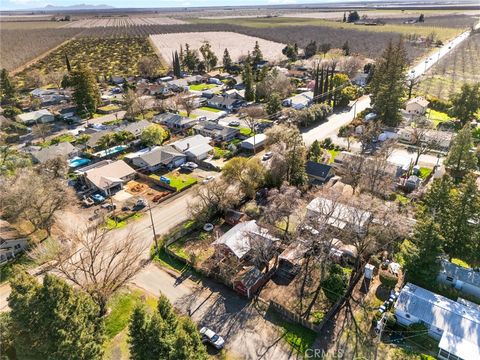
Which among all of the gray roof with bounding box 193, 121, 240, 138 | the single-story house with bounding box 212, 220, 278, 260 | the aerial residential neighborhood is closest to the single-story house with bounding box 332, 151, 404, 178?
the aerial residential neighborhood

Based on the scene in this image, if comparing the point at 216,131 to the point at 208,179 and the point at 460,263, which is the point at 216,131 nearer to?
the point at 208,179

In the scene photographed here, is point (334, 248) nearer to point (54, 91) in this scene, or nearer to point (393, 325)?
point (393, 325)

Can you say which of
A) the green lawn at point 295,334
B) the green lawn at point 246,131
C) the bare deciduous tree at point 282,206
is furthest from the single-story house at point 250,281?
the green lawn at point 246,131

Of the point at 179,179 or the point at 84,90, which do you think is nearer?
the point at 179,179

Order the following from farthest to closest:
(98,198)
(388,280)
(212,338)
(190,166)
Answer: (190,166) → (98,198) → (388,280) → (212,338)

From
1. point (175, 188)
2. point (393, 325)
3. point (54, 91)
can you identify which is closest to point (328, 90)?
point (175, 188)

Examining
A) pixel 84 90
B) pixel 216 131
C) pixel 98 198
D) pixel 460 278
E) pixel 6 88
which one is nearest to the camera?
pixel 460 278

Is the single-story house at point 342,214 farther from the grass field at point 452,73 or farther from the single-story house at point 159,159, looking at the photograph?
the grass field at point 452,73

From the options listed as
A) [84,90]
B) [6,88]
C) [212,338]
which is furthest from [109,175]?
[6,88]
